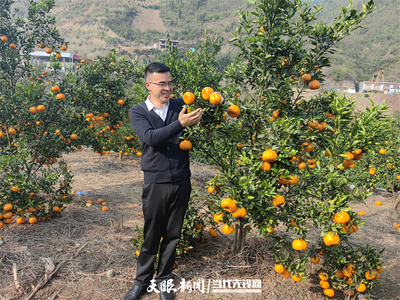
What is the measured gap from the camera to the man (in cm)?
217

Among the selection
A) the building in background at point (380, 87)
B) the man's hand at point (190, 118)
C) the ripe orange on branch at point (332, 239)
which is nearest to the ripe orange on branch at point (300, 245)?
the ripe orange on branch at point (332, 239)

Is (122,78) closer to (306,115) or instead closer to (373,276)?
(306,115)

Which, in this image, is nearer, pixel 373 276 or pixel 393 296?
pixel 373 276

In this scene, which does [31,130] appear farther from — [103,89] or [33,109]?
[103,89]

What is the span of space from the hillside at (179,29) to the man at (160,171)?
53.3 metres

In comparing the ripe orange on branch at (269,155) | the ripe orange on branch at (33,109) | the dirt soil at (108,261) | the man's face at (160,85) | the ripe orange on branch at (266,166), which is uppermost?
the man's face at (160,85)

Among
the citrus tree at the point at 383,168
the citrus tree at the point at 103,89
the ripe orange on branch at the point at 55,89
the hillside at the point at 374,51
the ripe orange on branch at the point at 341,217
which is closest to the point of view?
the ripe orange on branch at the point at 341,217

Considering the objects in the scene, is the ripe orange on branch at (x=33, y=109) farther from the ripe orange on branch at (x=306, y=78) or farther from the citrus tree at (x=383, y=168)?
the citrus tree at (x=383, y=168)

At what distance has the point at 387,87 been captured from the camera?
4809 centimetres

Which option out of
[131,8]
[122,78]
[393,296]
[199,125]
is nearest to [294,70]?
[199,125]

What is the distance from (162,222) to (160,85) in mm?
1164

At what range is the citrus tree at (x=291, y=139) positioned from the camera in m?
2.08

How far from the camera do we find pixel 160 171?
2.17 metres

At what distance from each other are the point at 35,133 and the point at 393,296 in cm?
530
